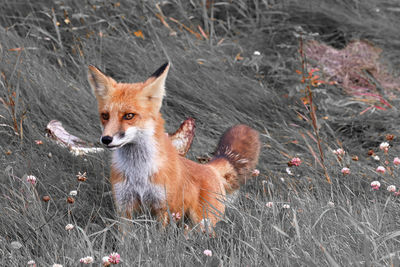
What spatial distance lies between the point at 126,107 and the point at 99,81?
0.36m

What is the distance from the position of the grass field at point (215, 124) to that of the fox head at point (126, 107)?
1.77 ft

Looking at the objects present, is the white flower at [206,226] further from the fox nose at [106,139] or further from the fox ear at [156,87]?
the fox ear at [156,87]

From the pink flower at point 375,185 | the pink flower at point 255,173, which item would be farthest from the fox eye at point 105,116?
the pink flower at point 375,185

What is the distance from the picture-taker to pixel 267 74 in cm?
688

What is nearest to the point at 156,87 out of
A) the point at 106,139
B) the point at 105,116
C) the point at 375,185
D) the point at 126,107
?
the point at 126,107

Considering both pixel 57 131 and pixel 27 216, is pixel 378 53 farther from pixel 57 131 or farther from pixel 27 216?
pixel 27 216

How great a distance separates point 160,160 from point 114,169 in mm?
342

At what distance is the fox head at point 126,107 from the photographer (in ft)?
11.9

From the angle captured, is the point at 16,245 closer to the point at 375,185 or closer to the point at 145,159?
the point at 145,159

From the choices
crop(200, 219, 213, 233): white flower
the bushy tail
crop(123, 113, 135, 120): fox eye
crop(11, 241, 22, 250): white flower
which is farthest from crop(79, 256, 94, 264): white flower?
the bushy tail

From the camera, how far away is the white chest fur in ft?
12.5

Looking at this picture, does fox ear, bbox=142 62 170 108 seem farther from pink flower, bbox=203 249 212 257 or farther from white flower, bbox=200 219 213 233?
pink flower, bbox=203 249 212 257

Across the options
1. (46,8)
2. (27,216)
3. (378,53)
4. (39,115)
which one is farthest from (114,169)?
(378,53)

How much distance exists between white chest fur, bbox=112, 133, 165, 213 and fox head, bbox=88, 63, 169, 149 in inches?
3.1
